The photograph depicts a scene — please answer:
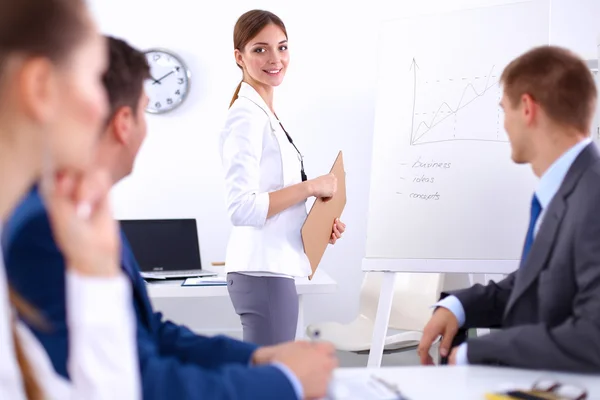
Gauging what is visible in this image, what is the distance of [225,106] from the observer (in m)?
4.70

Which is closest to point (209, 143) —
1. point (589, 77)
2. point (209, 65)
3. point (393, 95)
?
point (209, 65)

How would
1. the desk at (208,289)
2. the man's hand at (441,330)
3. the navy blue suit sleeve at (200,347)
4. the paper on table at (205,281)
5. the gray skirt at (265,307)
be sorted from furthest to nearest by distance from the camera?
1. the paper on table at (205,281)
2. the desk at (208,289)
3. the gray skirt at (265,307)
4. the man's hand at (441,330)
5. the navy blue suit sleeve at (200,347)

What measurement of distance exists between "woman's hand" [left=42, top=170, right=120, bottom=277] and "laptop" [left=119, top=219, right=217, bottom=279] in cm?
281

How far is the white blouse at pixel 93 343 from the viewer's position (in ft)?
2.26

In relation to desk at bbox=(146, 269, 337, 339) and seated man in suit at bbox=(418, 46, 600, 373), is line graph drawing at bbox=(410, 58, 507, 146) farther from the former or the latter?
seated man in suit at bbox=(418, 46, 600, 373)

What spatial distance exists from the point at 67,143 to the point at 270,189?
1394mm

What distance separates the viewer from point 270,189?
2.06 meters

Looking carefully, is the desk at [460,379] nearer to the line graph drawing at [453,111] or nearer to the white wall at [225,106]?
the line graph drawing at [453,111]

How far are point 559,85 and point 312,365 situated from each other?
958 mm

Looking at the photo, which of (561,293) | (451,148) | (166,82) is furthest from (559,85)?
(166,82)

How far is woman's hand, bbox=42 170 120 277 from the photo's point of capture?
66 centimetres

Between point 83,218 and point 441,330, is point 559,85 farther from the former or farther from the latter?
point 83,218

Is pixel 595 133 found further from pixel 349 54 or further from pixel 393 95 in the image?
pixel 349 54

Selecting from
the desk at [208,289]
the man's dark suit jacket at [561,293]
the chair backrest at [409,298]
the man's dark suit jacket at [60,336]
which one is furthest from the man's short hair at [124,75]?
the chair backrest at [409,298]
